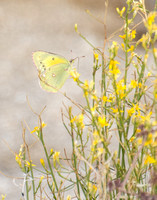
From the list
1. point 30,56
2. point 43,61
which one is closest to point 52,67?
point 43,61

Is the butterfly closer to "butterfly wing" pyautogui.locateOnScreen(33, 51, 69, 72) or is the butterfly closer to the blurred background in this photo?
"butterfly wing" pyautogui.locateOnScreen(33, 51, 69, 72)

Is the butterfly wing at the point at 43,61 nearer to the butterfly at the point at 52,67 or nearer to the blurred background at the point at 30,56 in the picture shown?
the butterfly at the point at 52,67

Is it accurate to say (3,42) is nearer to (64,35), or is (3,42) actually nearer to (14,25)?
(14,25)

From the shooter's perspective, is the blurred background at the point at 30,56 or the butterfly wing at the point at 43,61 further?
the blurred background at the point at 30,56

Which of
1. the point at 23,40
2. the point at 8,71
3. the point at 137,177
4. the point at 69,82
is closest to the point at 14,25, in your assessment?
the point at 23,40

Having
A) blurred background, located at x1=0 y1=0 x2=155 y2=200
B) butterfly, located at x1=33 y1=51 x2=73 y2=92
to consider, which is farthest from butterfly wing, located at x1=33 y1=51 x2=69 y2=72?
blurred background, located at x1=0 y1=0 x2=155 y2=200

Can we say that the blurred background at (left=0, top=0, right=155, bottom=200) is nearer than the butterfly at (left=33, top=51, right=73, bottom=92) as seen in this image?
No

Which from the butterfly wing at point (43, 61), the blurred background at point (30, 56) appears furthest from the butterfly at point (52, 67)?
the blurred background at point (30, 56)

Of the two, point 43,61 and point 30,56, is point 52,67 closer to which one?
point 43,61
